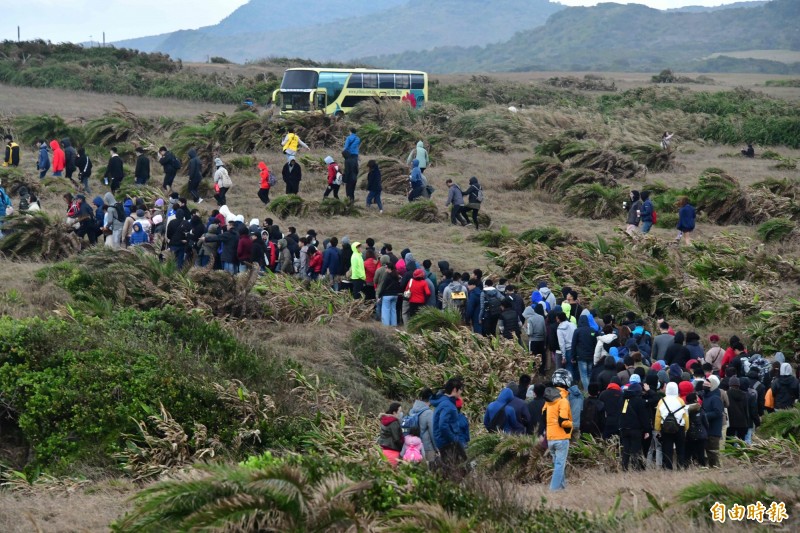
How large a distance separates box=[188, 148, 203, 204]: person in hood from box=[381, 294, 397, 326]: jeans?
9234 mm

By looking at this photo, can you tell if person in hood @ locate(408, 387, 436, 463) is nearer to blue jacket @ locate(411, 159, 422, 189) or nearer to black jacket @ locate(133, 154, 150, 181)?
blue jacket @ locate(411, 159, 422, 189)

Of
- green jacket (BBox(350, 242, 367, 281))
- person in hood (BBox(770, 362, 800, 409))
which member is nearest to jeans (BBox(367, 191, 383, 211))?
green jacket (BBox(350, 242, 367, 281))

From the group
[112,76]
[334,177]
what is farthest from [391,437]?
[112,76]

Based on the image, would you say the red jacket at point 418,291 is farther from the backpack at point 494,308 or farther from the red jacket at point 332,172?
the red jacket at point 332,172

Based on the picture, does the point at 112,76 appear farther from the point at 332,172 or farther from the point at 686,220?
the point at 686,220

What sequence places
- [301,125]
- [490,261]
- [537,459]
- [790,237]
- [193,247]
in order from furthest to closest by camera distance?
[301,125]
[790,237]
[490,261]
[193,247]
[537,459]

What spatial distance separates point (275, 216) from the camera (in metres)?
24.7

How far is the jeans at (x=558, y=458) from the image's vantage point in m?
10.6

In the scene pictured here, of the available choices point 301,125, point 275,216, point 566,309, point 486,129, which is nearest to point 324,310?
point 566,309

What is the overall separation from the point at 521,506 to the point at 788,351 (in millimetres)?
9199

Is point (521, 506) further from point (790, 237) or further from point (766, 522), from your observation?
point (790, 237)

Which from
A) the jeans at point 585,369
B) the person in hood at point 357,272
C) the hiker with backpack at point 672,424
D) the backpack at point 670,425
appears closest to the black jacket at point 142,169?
the person in hood at point 357,272

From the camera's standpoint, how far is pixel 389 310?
1795cm

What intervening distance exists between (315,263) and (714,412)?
30.1ft
